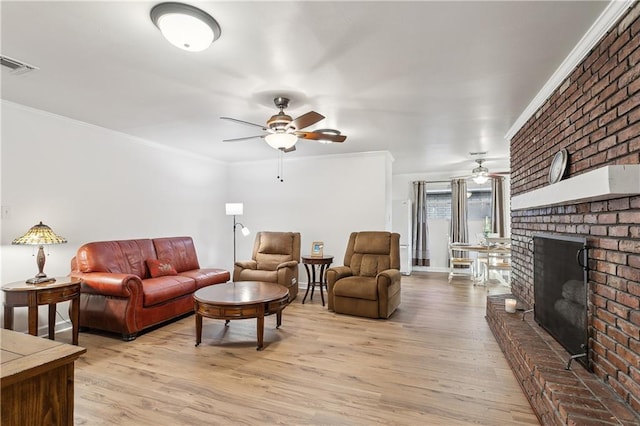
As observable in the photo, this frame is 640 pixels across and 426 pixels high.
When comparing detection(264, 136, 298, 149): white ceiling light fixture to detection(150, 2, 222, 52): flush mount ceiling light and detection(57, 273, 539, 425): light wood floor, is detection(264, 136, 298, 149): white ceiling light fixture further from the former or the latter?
detection(57, 273, 539, 425): light wood floor

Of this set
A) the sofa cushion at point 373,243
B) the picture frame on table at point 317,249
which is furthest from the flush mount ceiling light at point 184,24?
the picture frame on table at point 317,249

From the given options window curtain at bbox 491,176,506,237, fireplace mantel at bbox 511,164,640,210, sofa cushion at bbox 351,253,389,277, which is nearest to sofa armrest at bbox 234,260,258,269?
sofa cushion at bbox 351,253,389,277

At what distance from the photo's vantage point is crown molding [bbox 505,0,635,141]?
175 cm

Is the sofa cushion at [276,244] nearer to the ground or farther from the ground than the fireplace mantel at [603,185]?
nearer to the ground

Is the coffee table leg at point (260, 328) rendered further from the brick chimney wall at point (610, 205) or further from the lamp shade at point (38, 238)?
the brick chimney wall at point (610, 205)

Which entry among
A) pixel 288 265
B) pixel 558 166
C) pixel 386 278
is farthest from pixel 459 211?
pixel 558 166

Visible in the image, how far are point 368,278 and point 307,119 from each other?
2.42 metres

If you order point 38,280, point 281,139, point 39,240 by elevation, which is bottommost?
point 38,280

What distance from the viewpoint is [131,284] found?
3.27m

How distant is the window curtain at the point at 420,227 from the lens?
25.2ft

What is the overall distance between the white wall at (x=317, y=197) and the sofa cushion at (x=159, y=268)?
6.94ft

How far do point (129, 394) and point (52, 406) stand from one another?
1453 mm

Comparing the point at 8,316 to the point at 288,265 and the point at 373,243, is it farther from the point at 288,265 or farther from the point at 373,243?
the point at 373,243

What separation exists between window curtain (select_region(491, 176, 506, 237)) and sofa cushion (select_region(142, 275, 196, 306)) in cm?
640
